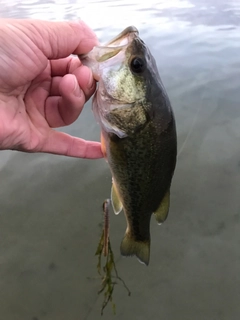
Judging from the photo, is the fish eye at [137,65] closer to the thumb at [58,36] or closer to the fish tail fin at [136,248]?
the thumb at [58,36]

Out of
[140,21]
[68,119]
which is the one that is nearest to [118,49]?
[68,119]

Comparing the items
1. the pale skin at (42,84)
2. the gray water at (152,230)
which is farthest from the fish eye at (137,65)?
the gray water at (152,230)

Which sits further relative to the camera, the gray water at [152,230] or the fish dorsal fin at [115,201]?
the gray water at [152,230]

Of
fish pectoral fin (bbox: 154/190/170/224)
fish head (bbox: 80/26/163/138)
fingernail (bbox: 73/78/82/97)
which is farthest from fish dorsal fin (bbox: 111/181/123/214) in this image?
fingernail (bbox: 73/78/82/97)

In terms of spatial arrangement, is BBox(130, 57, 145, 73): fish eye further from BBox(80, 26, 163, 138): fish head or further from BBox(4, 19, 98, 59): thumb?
BBox(4, 19, 98, 59): thumb

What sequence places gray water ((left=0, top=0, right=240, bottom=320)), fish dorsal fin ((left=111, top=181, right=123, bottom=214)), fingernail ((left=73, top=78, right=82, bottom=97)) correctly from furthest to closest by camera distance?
gray water ((left=0, top=0, right=240, bottom=320)) < fish dorsal fin ((left=111, top=181, right=123, bottom=214)) < fingernail ((left=73, top=78, right=82, bottom=97))

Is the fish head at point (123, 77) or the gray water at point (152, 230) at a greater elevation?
the fish head at point (123, 77)

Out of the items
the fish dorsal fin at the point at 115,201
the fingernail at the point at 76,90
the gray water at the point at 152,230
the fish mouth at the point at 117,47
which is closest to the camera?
the fish mouth at the point at 117,47

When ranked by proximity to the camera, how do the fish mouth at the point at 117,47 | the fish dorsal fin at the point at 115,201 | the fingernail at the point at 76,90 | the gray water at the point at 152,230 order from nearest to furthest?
the fish mouth at the point at 117,47, the fingernail at the point at 76,90, the fish dorsal fin at the point at 115,201, the gray water at the point at 152,230
